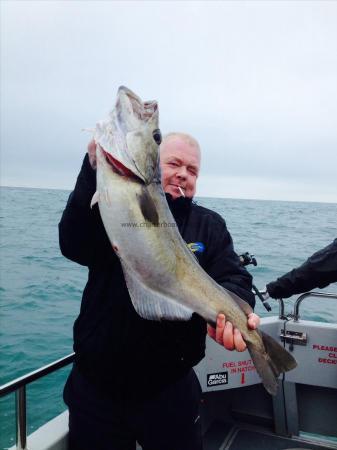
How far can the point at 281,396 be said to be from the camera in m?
4.83

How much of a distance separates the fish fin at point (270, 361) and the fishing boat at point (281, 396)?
212 cm

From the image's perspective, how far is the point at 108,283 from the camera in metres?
2.44

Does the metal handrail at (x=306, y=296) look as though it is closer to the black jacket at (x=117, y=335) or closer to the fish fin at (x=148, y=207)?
the black jacket at (x=117, y=335)

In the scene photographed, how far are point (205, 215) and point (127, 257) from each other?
2.86 feet

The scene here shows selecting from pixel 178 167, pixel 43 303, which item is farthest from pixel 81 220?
pixel 43 303

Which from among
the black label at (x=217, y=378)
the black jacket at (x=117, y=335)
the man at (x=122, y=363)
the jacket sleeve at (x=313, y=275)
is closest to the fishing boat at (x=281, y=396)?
the black label at (x=217, y=378)

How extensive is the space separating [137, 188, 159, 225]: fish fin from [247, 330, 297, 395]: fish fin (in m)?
0.88

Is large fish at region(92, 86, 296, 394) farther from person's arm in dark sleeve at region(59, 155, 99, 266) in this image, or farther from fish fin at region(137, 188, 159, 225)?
person's arm in dark sleeve at region(59, 155, 99, 266)

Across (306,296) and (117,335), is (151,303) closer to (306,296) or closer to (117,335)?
(117,335)

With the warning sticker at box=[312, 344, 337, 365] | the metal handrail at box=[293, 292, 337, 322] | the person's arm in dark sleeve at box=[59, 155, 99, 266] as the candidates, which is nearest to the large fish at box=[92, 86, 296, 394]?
the person's arm in dark sleeve at box=[59, 155, 99, 266]

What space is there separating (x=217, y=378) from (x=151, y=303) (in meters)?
2.71

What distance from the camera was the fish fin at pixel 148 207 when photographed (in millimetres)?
2039

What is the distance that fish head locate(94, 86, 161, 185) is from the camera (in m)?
2.01

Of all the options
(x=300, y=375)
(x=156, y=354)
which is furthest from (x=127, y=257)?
(x=300, y=375)
